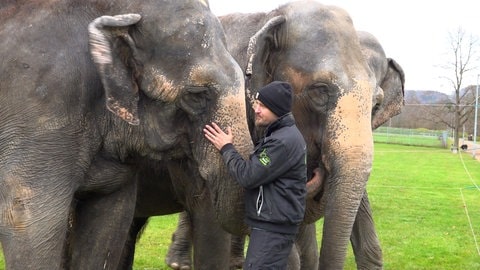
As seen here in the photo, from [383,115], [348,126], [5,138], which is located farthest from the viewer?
[383,115]

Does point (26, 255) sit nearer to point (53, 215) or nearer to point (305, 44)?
point (53, 215)

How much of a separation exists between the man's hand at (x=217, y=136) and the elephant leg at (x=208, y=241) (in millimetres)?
1051

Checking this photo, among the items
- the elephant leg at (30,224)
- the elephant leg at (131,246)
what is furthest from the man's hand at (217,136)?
the elephant leg at (131,246)

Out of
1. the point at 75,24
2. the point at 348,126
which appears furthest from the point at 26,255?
the point at 348,126

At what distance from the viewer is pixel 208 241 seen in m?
3.81

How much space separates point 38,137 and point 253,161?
0.90 metres

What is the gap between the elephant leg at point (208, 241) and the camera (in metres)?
3.79

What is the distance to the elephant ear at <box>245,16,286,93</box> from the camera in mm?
3574

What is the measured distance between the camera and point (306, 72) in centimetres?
354

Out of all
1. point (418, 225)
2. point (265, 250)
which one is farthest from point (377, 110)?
point (418, 225)

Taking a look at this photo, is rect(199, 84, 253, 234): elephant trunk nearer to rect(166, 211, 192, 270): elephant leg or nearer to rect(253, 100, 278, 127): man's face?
rect(253, 100, 278, 127): man's face

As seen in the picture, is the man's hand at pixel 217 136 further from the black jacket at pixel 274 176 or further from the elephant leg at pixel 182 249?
the elephant leg at pixel 182 249

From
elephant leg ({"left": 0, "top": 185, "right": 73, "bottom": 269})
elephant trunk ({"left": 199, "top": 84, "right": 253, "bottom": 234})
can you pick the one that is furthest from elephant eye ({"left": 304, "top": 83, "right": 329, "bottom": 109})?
elephant leg ({"left": 0, "top": 185, "right": 73, "bottom": 269})

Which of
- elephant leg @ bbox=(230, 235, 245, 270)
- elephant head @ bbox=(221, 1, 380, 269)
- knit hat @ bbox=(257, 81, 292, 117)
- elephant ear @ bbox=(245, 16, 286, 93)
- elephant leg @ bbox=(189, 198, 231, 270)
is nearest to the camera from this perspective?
knit hat @ bbox=(257, 81, 292, 117)
